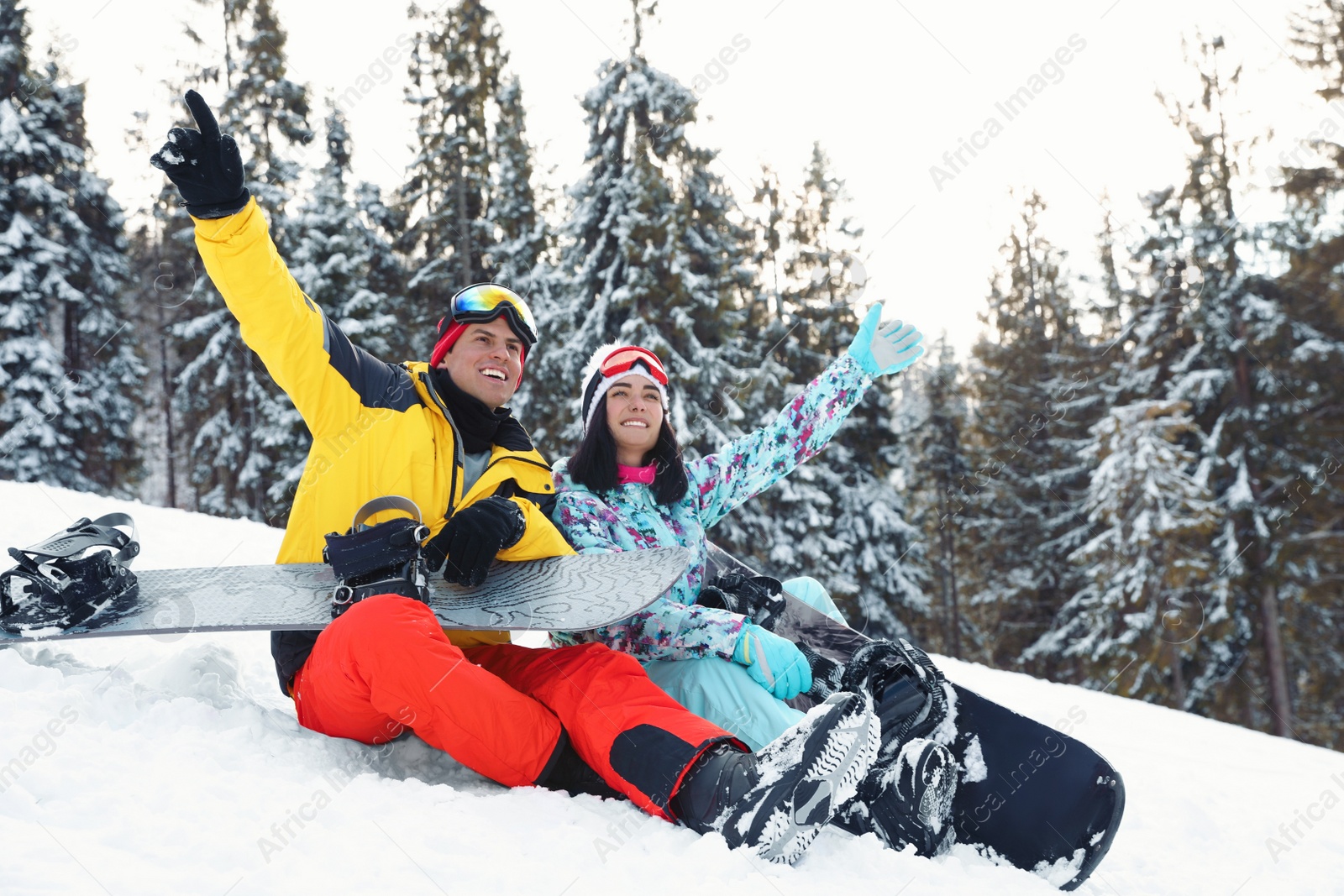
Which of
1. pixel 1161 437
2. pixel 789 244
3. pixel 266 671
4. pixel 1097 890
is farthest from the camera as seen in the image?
pixel 789 244

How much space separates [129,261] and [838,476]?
1625cm

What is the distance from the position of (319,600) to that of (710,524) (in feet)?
5.49

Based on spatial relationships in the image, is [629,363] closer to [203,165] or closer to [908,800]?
[203,165]

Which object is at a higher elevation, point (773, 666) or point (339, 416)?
point (339, 416)

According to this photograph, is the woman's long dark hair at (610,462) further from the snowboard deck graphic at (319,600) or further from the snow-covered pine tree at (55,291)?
the snow-covered pine tree at (55,291)

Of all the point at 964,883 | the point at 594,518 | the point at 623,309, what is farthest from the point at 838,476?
the point at 964,883

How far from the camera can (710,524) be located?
11.5ft

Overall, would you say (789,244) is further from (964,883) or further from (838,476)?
(964,883)

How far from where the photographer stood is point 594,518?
2.93 m

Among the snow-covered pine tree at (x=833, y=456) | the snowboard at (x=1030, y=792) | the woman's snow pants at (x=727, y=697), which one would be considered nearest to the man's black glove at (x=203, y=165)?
the woman's snow pants at (x=727, y=697)

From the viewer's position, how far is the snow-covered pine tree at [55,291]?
557 inches

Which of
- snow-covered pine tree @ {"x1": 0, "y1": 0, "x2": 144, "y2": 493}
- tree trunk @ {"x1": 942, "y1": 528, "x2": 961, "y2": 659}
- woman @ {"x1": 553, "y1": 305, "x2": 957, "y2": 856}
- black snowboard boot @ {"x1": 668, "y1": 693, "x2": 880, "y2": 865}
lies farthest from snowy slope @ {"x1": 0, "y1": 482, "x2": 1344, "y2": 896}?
tree trunk @ {"x1": 942, "y1": 528, "x2": 961, "y2": 659}

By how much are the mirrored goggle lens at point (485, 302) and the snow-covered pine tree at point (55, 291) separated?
15.1 m

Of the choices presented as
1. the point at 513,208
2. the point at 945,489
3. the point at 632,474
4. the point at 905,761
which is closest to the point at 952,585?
the point at 945,489
